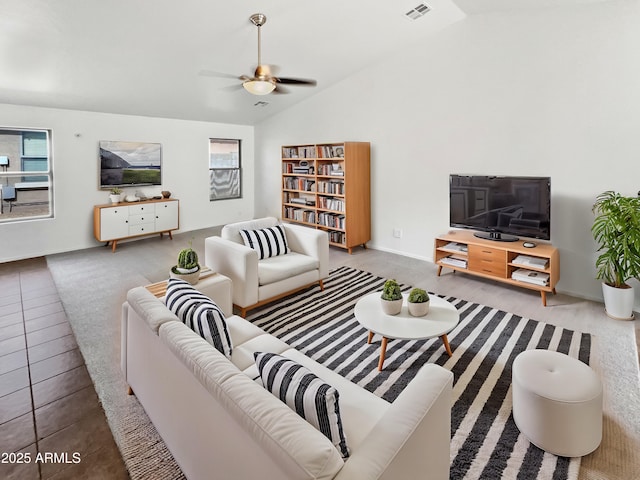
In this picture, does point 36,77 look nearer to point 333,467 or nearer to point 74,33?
point 74,33

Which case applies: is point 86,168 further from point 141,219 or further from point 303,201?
point 303,201

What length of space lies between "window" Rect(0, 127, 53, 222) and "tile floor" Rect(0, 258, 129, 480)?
2522mm

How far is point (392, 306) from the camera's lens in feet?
8.57

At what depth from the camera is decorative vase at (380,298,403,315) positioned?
8.57 feet

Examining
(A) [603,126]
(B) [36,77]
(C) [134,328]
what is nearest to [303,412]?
(C) [134,328]

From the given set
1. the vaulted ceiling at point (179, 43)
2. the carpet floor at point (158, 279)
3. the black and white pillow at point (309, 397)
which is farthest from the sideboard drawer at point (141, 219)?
the black and white pillow at point (309, 397)

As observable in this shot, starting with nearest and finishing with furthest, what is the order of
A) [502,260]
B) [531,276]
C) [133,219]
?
[531,276] → [502,260] → [133,219]

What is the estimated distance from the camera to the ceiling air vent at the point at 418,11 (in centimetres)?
407

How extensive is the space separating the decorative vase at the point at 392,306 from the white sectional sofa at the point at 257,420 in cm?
88

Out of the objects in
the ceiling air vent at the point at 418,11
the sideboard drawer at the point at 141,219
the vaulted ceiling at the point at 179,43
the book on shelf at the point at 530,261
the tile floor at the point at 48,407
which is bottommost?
the tile floor at the point at 48,407

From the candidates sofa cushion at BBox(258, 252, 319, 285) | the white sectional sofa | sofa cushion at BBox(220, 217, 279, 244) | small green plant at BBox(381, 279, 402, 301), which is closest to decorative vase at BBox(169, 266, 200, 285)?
sofa cushion at BBox(258, 252, 319, 285)

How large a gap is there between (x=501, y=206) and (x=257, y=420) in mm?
3890

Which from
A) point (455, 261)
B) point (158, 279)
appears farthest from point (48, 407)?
point (455, 261)

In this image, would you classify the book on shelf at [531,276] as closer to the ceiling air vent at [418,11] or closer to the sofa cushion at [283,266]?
the sofa cushion at [283,266]
